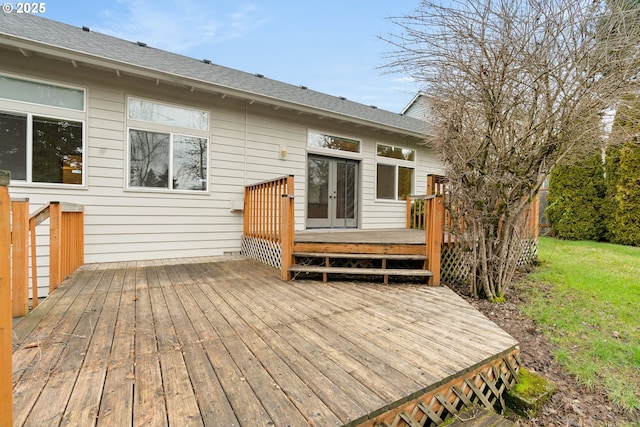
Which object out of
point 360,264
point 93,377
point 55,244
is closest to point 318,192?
point 360,264

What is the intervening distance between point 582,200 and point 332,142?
7.62 meters

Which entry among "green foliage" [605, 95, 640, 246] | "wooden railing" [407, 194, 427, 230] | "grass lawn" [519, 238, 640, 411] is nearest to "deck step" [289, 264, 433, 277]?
"grass lawn" [519, 238, 640, 411]

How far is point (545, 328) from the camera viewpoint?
2.91 m

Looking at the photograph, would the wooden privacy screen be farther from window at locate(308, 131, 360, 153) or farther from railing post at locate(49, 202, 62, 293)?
railing post at locate(49, 202, 62, 293)

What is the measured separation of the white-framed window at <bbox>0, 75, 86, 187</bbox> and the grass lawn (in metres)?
6.52

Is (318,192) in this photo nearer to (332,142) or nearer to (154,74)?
(332,142)

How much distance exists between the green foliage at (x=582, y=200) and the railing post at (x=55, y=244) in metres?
10.7

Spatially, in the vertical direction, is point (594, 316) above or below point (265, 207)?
below

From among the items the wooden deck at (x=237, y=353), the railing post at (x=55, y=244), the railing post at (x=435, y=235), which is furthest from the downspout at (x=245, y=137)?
the railing post at (x=435, y=235)

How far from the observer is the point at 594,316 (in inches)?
123

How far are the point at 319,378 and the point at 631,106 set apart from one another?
4269 millimetres

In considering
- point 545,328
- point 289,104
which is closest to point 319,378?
point 545,328

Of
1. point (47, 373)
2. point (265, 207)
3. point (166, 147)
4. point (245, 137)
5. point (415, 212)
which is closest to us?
point (47, 373)

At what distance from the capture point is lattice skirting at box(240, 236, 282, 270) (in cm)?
454
